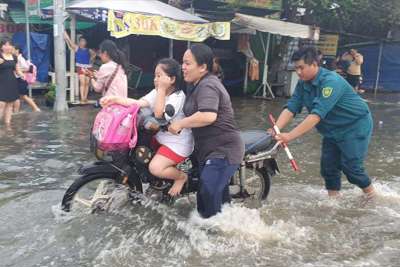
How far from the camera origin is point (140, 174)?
15.0ft

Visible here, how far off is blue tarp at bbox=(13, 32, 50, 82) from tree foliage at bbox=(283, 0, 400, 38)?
861 cm

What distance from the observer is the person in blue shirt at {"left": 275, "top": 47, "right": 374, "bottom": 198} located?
15.6ft

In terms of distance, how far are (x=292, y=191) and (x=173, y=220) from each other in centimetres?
186

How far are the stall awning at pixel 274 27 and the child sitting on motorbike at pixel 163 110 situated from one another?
979cm

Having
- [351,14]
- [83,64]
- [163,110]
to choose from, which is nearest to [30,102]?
[83,64]

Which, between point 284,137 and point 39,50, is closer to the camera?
point 284,137

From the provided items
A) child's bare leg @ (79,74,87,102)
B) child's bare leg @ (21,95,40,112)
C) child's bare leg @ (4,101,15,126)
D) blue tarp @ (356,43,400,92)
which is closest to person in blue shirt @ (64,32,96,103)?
child's bare leg @ (79,74,87,102)

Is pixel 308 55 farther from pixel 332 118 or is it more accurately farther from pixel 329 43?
pixel 329 43

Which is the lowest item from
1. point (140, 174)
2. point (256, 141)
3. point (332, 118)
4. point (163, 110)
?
point (140, 174)

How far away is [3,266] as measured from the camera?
3754 mm

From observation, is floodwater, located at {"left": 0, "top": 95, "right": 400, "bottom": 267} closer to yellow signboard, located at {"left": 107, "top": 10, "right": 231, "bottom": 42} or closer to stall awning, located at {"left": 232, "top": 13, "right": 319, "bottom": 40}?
yellow signboard, located at {"left": 107, "top": 10, "right": 231, "bottom": 42}

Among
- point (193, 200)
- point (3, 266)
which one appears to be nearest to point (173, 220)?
point (193, 200)

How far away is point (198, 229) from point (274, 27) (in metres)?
10.7

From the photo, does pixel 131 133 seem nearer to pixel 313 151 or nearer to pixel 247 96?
pixel 313 151
